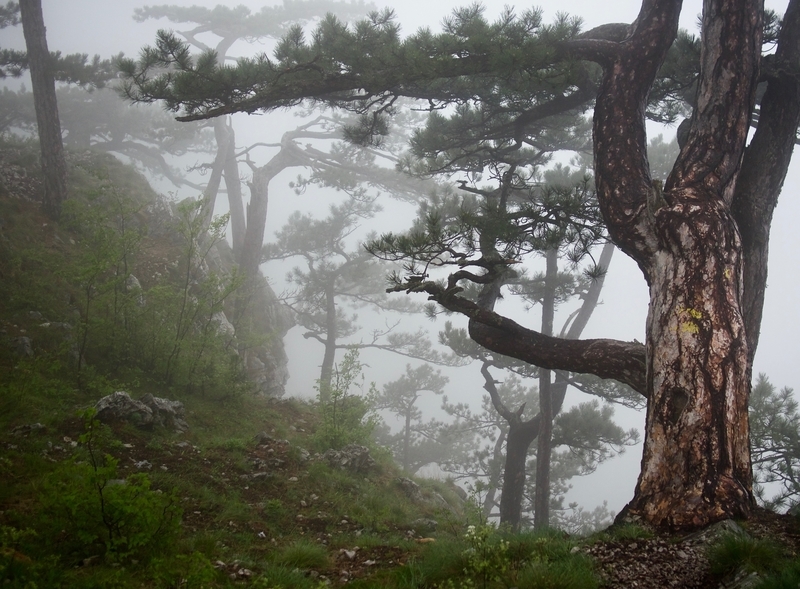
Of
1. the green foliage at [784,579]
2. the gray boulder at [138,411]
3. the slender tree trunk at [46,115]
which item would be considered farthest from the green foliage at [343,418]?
the slender tree trunk at [46,115]

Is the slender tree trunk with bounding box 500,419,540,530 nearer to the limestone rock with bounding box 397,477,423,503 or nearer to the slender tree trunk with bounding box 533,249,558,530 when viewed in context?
the slender tree trunk with bounding box 533,249,558,530

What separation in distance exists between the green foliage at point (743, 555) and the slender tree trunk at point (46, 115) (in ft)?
46.0

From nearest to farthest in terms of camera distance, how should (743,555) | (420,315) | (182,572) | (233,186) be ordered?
(743,555), (182,572), (233,186), (420,315)

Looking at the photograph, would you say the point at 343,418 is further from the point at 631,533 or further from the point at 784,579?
the point at 784,579

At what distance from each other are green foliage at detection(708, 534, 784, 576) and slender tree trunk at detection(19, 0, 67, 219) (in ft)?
46.0

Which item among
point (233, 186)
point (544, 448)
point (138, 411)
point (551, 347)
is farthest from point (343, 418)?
point (233, 186)

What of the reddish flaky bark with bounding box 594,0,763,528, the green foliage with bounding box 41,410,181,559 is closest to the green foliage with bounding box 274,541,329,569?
the green foliage with bounding box 41,410,181,559

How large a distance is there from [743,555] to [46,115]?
15.2 m

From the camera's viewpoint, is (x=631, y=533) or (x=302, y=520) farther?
(x=302, y=520)

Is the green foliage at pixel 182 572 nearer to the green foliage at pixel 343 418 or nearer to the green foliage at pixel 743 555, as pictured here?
the green foliage at pixel 743 555

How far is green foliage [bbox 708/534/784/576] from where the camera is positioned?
2.82 meters

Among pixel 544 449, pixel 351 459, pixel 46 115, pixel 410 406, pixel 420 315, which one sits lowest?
pixel 351 459

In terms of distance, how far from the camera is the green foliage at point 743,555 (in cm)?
282

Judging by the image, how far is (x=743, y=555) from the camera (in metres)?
2.94
